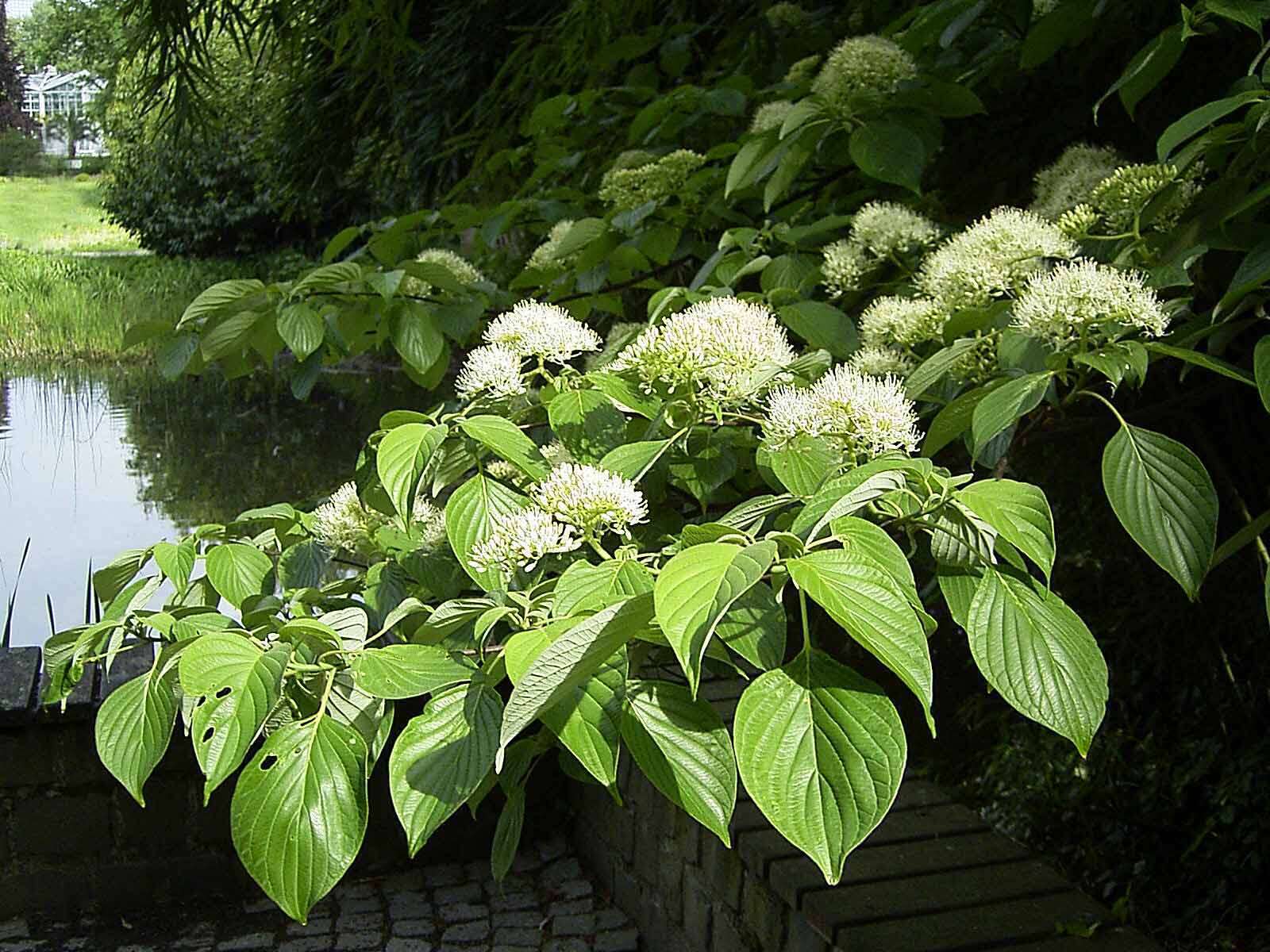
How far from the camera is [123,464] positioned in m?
3.46

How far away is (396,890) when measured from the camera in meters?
2.43

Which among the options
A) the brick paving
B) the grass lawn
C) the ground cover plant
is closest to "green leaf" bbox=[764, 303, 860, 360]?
Result: the ground cover plant

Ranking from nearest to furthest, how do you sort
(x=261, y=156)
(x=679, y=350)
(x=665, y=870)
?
(x=679, y=350) → (x=665, y=870) → (x=261, y=156)

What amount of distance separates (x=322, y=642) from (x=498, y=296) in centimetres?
101

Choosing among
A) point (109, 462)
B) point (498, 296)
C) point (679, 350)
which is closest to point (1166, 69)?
point (679, 350)

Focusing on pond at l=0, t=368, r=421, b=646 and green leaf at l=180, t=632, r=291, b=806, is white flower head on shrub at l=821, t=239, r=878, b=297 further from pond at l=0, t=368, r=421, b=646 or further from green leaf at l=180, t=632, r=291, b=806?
pond at l=0, t=368, r=421, b=646

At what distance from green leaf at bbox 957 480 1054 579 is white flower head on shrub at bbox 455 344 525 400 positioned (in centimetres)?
42

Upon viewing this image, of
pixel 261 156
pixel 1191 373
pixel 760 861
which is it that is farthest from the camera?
pixel 261 156

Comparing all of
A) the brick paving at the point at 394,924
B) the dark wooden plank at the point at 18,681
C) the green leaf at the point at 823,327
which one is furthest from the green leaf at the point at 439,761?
the dark wooden plank at the point at 18,681

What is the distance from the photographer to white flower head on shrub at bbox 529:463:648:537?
75cm

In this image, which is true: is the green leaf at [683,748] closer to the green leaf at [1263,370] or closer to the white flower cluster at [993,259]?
the green leaf at [1263,370]

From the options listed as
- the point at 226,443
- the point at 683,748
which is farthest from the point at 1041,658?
the point at 226,443

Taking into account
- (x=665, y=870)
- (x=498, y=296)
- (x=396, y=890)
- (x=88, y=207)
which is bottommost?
(x=396, y=890)

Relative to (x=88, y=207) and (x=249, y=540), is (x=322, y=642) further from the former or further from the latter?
(x=88, y=207)
